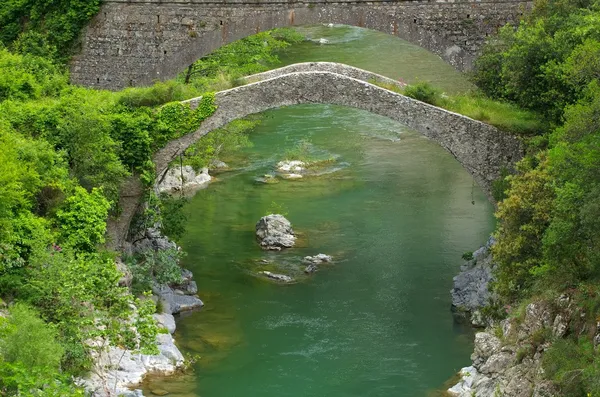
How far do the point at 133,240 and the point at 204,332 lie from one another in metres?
2.68

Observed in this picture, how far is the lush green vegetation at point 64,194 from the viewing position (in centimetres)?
1852

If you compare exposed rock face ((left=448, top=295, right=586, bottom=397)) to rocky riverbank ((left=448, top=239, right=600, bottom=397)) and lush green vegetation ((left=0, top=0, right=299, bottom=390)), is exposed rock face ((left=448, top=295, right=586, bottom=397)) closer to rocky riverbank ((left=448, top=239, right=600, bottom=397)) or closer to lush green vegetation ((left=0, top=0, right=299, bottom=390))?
rocky riverbank ((left=448, top=239, right=600, bottom=397))

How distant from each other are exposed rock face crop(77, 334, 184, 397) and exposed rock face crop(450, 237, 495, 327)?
5.87 metres

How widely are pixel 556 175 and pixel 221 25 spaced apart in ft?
35.0

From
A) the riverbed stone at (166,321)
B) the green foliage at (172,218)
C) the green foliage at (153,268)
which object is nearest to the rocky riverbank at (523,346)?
the riverbed stone at (166,321)

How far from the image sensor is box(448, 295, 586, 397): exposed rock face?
57.1ft

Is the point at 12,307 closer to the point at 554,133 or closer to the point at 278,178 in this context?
the point at 554,133

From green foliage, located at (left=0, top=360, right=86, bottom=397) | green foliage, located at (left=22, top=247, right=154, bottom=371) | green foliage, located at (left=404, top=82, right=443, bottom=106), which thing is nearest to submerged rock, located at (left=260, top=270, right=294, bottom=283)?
green foliage, located at (left=404, top=82, right=443, bottom=106)

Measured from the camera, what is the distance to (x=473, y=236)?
27.6 metres

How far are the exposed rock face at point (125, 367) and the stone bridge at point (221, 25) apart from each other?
26.8 feet

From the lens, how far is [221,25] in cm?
2730

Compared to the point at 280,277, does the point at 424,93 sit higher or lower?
higher

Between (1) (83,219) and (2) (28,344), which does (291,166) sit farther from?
(2) (28,344)

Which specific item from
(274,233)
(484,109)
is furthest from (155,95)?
(484,109)
